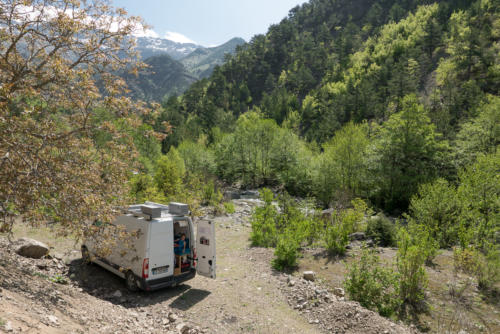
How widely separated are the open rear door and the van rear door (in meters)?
1.12

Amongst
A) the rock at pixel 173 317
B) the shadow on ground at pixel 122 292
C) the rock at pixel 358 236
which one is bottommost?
the rock at pixel 358 236

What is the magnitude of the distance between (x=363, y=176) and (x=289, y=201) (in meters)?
13.8

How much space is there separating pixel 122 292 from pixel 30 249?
3472mm

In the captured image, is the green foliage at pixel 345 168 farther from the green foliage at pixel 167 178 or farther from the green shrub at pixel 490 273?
the green shrub at pixel 490 273

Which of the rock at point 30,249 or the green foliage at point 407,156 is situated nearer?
the rock at point 30,249

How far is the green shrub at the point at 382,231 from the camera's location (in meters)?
14.7

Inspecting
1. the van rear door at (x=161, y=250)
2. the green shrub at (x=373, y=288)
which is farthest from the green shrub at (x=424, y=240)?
the van rear door at (x=161, y=250)

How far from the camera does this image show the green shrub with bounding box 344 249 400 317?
25.9 ft

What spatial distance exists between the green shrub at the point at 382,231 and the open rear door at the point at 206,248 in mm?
9735

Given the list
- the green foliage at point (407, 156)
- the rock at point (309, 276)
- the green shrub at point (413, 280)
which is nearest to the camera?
the green shrub at point (413, 280)

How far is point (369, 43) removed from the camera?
103375 mm

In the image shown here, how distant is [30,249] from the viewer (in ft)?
29.0

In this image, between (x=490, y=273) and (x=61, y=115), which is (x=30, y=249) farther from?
(x=490, y=273)

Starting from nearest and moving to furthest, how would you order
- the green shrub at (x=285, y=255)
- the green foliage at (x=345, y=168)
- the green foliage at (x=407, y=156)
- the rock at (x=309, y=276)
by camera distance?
1. the rock at (x=309, y=276)
2. the green shrub at (x=285, y=255)
3. the green foliage at (x=407, y=156)
4. the green foliage at (x=345, y=168)
